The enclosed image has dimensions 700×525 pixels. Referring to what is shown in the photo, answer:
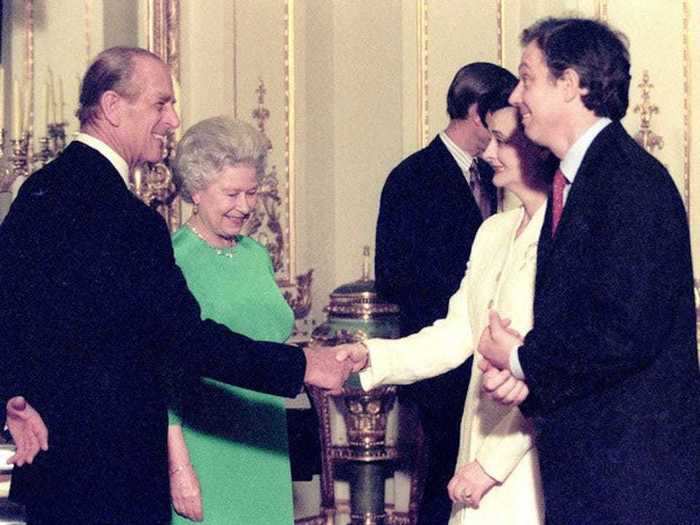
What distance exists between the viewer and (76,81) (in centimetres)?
546

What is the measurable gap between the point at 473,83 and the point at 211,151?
6.31ft

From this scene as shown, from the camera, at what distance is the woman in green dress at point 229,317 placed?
155 inches

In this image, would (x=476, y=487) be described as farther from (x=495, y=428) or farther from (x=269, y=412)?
(x=269, y=412)

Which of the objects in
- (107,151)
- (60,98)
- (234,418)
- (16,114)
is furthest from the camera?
(60,98)

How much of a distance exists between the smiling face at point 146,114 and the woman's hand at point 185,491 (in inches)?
30.7

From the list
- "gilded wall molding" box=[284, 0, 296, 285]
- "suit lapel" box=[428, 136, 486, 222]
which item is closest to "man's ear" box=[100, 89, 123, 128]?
"suit lapel" box=[428, 136, 486, 222]

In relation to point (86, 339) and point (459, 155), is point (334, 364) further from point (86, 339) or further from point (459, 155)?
point (459, 155)

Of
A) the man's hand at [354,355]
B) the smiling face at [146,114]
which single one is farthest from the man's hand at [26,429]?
the man's hand at [354,355]

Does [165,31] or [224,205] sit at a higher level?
[165,31]

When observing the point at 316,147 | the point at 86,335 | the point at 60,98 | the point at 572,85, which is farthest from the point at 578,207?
the point at 316,147

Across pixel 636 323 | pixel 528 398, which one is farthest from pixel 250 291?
pixel 636 323

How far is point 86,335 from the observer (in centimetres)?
335

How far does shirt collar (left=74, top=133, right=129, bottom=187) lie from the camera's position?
3.53 m

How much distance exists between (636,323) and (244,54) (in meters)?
3.79
